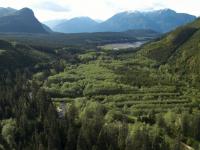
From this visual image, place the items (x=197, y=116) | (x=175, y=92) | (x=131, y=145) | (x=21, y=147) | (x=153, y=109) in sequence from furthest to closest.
A: (x=175, y=92) → (x=153, y=109) → (x=197, y=116) → (x=21, y=147) → (x=131, y=145)

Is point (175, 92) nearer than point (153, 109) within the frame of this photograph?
No

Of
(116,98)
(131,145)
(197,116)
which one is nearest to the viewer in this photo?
(131,145)

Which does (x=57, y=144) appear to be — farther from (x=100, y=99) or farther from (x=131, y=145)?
(x=100, y=99)

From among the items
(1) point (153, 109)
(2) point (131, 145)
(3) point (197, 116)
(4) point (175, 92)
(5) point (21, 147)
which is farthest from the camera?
(4) point (175, 92)

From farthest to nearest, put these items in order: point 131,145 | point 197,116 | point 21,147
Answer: point 197,116
point 21,147
point 131,145

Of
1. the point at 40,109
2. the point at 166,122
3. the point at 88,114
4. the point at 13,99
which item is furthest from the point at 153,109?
the point at 13,99

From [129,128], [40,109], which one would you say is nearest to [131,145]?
[129,128]

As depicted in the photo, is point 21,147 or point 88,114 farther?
point 88,114

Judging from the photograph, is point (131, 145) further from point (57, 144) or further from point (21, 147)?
point (21, 147)

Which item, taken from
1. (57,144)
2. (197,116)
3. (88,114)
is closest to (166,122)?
(197,116)
